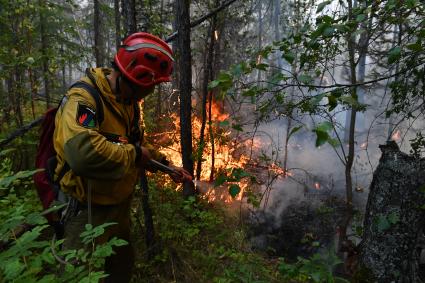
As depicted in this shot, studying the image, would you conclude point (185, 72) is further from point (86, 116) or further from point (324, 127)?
point (324, 127)

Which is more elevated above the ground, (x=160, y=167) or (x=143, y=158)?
(x=143, y=158)

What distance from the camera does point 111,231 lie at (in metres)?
3.24

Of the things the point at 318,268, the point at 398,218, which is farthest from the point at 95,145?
the point at 398,218

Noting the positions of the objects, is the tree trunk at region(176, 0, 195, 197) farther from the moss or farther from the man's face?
the moss

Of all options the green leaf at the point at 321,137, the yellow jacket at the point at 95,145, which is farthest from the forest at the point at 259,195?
the yellow jacket at the point at 95,145

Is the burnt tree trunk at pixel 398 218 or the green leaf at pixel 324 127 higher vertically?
the green leaf at pixel 324 127

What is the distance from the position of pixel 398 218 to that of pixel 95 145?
3.50 m

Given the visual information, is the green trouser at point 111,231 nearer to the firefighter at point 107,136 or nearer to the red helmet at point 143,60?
the firefighter at point 107,136

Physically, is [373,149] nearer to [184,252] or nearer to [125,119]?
[184,252]

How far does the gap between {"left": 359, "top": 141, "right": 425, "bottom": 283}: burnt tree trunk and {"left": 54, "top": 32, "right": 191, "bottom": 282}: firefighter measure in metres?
2.67

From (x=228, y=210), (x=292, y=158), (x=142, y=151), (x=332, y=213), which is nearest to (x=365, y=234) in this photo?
(x=142, y=151)

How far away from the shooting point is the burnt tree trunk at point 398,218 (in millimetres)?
3850

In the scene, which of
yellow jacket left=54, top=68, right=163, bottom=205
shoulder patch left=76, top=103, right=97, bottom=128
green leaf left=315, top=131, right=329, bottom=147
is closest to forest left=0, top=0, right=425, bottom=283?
green leaf left=315, top=131, right=329, bottom=147

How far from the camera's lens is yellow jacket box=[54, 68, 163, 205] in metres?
2.36
